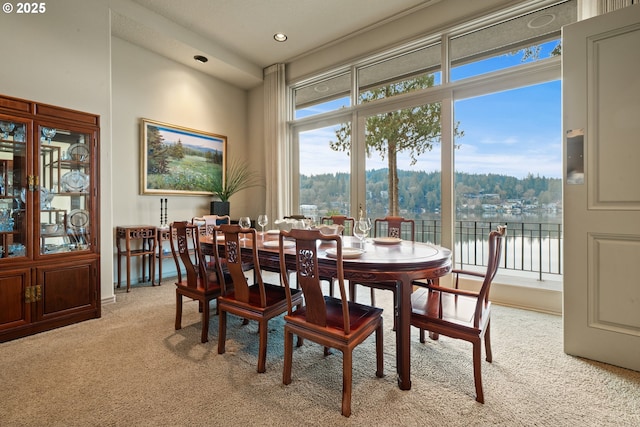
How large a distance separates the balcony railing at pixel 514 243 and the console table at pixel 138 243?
139 inches

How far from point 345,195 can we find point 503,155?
2101 millimetres

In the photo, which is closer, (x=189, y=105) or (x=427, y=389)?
(x=427, y=389)

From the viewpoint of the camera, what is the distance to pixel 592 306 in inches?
81.0

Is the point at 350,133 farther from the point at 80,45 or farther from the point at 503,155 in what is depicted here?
the point at 80,45

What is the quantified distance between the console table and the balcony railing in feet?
11.6

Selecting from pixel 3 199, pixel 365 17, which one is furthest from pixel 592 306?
pixel 3 199

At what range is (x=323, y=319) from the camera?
1.65 metres

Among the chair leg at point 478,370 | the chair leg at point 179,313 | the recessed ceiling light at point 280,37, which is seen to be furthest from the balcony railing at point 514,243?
the recessed ceiling light at point 280,37

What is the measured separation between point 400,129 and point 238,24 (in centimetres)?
258

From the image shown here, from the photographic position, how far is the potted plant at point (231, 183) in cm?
471

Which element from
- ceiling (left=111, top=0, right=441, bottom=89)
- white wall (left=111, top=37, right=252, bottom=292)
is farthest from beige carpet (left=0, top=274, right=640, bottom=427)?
ceiling (left=111, top=0, right=441, bottom=89)

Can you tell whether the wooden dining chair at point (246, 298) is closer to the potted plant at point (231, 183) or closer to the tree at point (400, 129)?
the tree at point (400, 129)

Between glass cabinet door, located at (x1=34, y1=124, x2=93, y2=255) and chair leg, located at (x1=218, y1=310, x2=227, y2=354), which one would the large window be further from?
glass cabinet door, located at (x1=34, y1=124, x2=93, y2=255)

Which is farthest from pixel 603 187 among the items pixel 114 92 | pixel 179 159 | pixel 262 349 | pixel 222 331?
pixel 114 92
